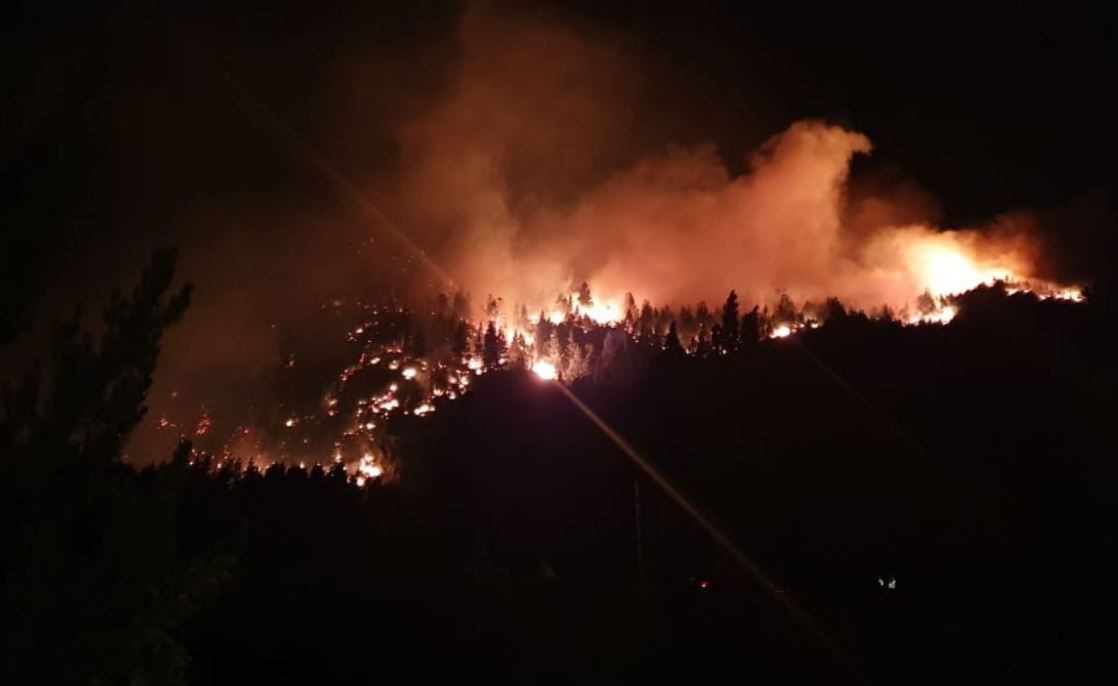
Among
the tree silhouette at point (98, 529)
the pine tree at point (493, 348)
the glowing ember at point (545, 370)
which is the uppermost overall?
Answer: the pine tree at point (493, 348)

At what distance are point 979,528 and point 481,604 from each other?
57.5m

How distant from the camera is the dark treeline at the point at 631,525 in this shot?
6.84 metres

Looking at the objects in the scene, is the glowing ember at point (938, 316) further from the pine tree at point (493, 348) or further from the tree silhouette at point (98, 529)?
the tree silhouette at point (98, 529)

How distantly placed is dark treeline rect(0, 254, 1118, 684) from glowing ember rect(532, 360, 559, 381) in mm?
4123

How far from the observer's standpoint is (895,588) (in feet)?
189

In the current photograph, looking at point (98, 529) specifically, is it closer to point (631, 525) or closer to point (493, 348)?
point (631, 525)

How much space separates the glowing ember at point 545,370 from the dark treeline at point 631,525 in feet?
13.5

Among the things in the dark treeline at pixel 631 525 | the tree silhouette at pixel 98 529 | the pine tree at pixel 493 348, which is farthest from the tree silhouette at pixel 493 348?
the tree silhouette at pixel 98 529

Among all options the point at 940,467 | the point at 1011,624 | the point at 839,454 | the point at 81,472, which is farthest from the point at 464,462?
the point at 81,472

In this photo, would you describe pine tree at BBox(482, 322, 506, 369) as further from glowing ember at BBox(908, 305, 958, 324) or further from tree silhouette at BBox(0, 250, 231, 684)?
tree silhouette at BBox(0, 250, 231, 684)

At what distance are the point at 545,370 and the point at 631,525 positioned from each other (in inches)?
2564

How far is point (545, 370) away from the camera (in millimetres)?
151625

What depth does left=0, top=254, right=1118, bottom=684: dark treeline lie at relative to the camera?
6836 mm

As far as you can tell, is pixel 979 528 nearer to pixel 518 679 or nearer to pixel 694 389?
pixel 694 389
